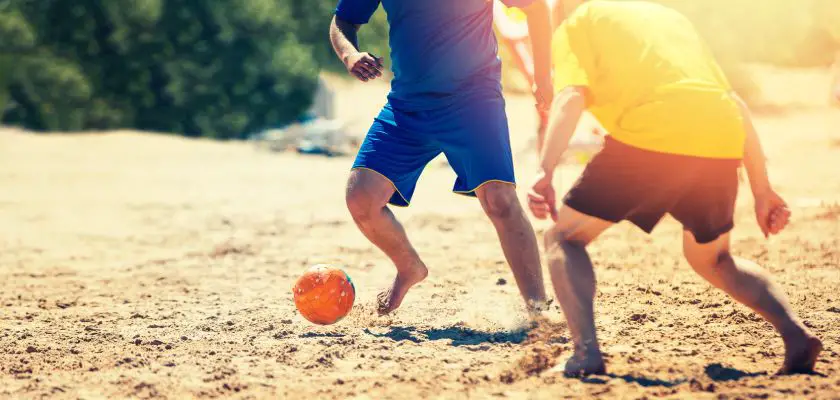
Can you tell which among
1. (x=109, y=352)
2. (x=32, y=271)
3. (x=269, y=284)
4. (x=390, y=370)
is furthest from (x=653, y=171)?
(x=32, y=271)

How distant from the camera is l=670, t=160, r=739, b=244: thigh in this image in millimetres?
3721

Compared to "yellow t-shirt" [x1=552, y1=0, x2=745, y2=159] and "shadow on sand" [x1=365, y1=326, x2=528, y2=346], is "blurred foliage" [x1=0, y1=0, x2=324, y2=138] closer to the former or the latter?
"shadow on sand" [x1=365, y1=326, x2=528, y2=346]

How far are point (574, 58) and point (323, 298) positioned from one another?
1.89 m

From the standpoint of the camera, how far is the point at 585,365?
12.9 ft

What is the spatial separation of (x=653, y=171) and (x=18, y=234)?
6.44m

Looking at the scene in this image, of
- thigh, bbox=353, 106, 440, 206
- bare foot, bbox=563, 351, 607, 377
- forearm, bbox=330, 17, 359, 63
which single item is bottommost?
bare foot, bbox=563, 351, 607, 377

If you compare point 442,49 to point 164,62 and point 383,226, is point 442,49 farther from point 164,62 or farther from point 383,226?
point 164,62

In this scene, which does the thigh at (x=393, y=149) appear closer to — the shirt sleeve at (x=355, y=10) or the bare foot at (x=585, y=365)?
the shirt sleeve at (x=355, y=10)

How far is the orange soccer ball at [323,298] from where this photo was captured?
5051 millimetres

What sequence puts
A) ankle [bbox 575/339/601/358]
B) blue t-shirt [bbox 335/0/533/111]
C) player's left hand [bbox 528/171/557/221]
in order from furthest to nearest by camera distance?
blue t-shirt [bbox 335/0/533/111], ankle [bbox 575/339/601/358], player's left hand [bbox 528/171/557/221]

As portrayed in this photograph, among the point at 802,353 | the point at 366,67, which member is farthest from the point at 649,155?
the point at 366,67

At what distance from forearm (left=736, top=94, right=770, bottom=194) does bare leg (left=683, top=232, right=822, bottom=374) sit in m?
0.24

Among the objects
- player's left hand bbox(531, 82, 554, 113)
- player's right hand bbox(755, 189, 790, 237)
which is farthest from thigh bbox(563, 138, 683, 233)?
player's left hand bbox(531, 82, 554, 113)

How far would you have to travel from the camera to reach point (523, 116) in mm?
→ 18547
